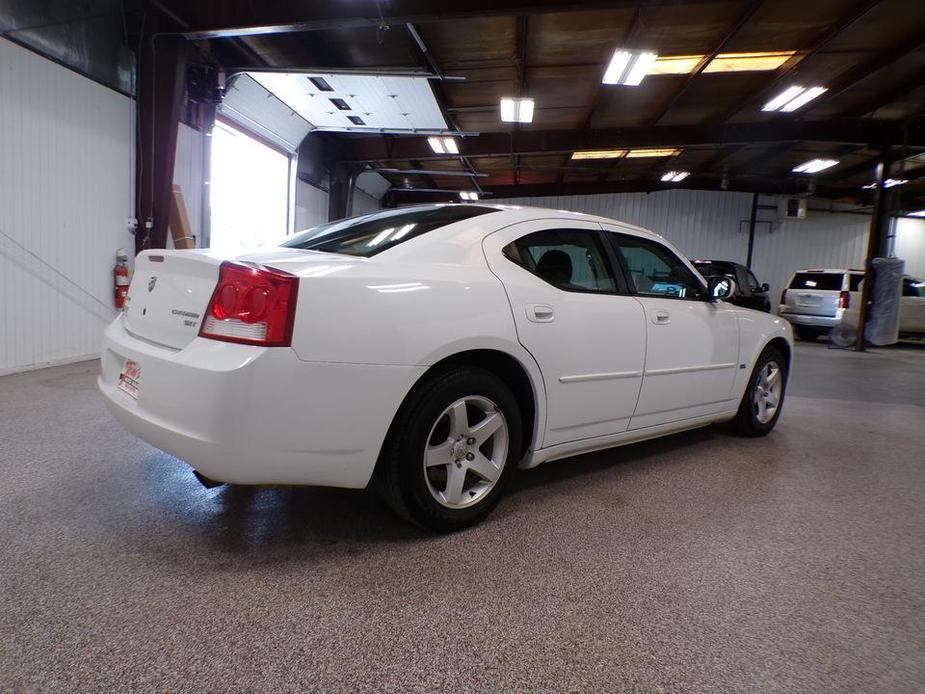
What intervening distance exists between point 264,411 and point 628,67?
7781 millimetres

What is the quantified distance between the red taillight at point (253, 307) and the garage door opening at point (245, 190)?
657 centimetres

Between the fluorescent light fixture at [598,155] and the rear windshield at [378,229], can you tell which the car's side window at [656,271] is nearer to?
the rear windshield at [378,229]

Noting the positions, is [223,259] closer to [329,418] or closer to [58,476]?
[329,418]

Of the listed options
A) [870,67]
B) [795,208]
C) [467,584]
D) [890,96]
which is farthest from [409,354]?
[795,208]

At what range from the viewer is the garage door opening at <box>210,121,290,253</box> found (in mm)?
8078

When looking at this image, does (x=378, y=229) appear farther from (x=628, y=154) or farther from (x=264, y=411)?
(x=628, y=154)

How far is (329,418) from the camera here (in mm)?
1859

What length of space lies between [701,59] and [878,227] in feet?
20.1

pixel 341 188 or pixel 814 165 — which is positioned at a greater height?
pixel 814 165

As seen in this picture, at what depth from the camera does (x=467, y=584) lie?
1878mm

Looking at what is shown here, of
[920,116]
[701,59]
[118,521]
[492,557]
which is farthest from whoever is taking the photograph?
[920,116]

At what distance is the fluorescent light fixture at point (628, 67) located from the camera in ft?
24.0

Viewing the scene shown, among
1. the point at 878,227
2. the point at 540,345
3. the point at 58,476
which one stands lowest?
the point at 58,476

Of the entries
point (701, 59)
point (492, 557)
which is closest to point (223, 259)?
point (492, 557)
